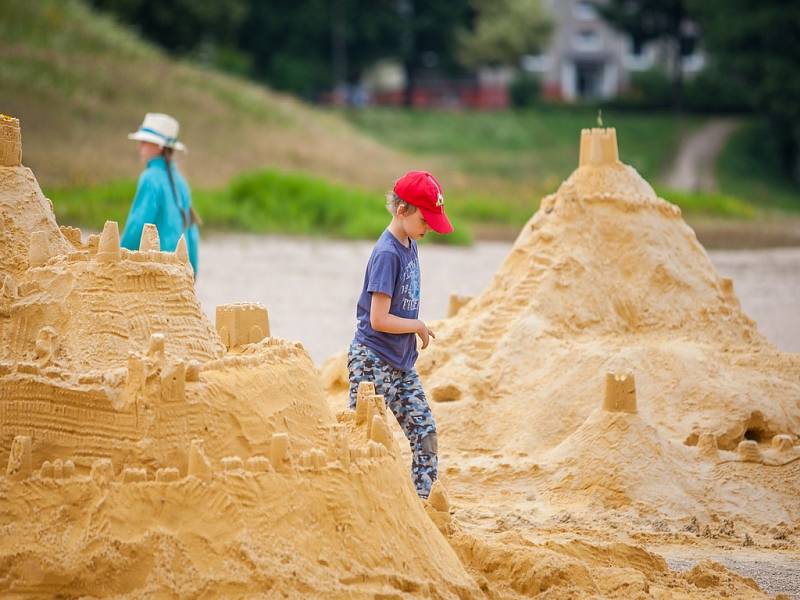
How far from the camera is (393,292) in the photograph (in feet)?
18.2

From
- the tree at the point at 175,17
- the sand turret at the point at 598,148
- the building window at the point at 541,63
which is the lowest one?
the sand turret at the point at 598,148

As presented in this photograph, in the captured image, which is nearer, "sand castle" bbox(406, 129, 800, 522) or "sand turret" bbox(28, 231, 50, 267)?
"sand turret" bbox(28, 231, 50, 267)

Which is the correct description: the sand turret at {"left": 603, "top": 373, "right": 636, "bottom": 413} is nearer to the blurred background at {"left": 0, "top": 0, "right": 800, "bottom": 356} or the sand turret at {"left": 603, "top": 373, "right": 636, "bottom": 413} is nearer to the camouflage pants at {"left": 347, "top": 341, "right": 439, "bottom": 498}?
the camouflage pants at {"left": 347, "top": 341, "right": 439, "bottom": 498}

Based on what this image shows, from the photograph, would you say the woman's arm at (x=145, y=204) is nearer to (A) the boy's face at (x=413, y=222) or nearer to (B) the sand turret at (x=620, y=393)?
(A) the boy's face at (x=413, y=222)

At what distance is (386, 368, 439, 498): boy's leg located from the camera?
5.59m

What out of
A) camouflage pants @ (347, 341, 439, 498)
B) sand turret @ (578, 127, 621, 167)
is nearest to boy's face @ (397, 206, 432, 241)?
camouflage pants @ (347, 341, 439, 498)

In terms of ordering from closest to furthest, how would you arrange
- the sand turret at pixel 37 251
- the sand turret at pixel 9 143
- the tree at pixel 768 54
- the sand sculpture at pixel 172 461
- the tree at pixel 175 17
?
1. the sand sculpture at pixel 172 461
2. the sand turret at pixel 37 251
3. the sand turret at pixel 9 143
4. the tree at pixel 768 54
5. the tree at pixel 175 17

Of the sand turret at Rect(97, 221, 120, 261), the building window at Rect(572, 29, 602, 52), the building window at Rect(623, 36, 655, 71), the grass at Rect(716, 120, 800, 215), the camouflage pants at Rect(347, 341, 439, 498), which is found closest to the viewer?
the sand turret at Rect(97, 221, 120, 261)

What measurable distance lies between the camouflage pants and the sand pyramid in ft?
5.40

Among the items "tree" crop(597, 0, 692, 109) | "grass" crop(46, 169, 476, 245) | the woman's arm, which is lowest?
the woman's arm

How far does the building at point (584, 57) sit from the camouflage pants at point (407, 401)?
5041cm

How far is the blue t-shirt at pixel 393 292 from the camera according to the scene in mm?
5488

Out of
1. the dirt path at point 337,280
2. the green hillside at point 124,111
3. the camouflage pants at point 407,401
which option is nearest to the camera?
the camouflage pants at point 407,401

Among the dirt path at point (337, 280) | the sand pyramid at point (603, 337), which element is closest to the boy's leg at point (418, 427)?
the sand pyramid at point (603, 337)
